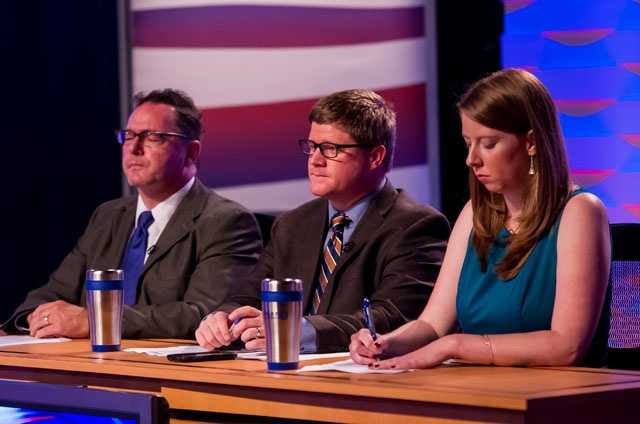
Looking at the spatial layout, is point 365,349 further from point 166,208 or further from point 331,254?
point 166,208

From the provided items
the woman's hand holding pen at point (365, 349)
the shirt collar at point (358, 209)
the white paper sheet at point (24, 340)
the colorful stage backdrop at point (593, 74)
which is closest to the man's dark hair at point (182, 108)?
the shirt collar at point (358, 209)

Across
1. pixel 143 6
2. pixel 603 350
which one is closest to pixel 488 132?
pixel 603 350

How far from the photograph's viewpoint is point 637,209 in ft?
13.4

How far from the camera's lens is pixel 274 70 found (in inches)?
195

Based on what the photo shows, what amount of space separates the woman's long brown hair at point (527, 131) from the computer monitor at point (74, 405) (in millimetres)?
926

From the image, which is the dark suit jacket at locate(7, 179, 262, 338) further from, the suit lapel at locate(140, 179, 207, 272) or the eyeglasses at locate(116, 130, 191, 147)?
the eyeglasses at locate(116, 130, 191, 147)

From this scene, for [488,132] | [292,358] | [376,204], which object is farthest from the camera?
[376,204]

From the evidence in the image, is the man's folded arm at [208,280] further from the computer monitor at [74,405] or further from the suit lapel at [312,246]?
the computer monitor at [74,405]

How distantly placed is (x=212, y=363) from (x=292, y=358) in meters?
0.24

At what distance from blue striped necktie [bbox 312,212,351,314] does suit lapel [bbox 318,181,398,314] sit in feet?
0.12

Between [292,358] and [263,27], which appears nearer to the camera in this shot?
[292,358]

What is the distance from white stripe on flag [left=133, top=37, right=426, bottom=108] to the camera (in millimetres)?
4680

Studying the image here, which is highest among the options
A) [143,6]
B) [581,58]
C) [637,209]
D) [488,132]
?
[143,6]

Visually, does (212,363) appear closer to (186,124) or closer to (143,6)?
(186,124)
